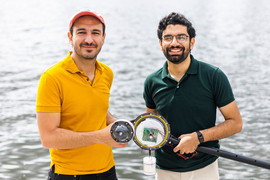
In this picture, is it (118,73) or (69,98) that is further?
(118,73)

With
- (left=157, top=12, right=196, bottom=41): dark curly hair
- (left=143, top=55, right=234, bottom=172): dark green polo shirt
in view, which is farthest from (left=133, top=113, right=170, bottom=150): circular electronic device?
(left=157, top=12, right=196, bottom=41): dark curly hair

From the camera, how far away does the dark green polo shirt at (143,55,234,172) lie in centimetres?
377

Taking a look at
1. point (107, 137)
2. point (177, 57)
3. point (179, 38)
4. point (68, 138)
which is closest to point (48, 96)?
point (68, 138)

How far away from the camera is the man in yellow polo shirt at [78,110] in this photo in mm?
3305

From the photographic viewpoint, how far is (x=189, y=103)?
12.5 ft

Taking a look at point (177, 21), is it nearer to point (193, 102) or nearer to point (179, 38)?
point (179, 38)

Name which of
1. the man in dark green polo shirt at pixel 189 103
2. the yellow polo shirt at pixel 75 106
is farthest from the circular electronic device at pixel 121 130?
the man in dark green polo shirt at pixel 189 103

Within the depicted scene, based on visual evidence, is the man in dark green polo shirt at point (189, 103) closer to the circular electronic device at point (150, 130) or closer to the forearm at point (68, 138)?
the circular electronic device at point (150, 130)

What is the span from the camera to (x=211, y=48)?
22.2 meters

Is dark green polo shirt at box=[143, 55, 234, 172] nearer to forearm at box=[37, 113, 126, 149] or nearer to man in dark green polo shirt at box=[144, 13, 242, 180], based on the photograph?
man in dark green polo shirt at box=[144, 13, 242, 180]

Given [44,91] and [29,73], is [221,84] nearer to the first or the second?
[44,91]

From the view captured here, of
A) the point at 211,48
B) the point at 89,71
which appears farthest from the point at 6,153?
the point at 211,48

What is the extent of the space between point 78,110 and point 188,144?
3.81ft

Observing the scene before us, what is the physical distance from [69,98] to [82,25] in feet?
2.48
